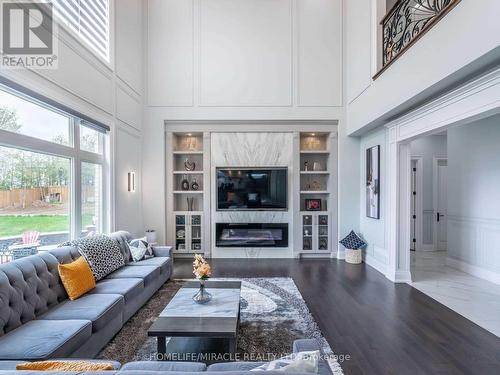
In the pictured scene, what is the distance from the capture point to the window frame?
9.32ft

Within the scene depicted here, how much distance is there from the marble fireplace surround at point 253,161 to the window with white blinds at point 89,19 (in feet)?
8.43

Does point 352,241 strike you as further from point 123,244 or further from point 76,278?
point 76,278

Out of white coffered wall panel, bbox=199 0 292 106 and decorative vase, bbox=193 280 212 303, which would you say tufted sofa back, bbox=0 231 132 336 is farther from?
white coffered wall panel, bbox=199 0 292 106

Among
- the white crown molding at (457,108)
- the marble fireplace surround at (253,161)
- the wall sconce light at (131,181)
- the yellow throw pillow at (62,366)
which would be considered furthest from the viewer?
the marble fireplace surround at (253,161)

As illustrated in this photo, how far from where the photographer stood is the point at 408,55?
3.56 m

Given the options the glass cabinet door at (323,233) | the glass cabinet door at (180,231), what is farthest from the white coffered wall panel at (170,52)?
the glass cabinet door at (323,233)

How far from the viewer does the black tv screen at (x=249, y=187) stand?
19.4ft

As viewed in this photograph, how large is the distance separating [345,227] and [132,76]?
5375 mm

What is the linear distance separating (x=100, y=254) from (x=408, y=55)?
4.68 meters

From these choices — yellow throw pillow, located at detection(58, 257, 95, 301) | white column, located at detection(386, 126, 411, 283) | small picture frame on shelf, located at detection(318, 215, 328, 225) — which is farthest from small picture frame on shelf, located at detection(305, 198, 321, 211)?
yellow throw pillow, located at detection(58, 257, 95, 301)

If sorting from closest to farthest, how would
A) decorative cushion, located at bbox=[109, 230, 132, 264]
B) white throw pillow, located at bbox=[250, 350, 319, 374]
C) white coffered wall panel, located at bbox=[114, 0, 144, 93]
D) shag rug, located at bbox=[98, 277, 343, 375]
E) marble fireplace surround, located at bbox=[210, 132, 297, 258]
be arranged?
1. white throw pillow, located at bbox=[250, 350, 319, 374]
2. shag rug, located at bbox=[98, 277, 343, 375]
3. decorative cushion, located at bbox=[109, 230, 132, 264]
4. white coffered wall panel, located at bbox=[114, 0, 144, 93]
5. marble fireplace surround, located at bbox=[210, 132, 297, 258]

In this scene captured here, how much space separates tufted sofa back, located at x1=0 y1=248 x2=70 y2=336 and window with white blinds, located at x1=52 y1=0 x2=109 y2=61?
9.60ft

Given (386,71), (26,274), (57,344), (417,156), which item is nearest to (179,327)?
(57,344)

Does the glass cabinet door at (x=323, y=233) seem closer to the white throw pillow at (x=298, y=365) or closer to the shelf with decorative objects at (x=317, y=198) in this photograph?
the shelf with decorative objects at (x=317, y=198)
